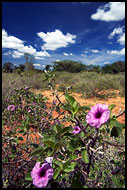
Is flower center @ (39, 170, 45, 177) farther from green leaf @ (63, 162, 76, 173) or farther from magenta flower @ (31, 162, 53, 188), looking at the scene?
green leaf @ (63, 162, 76, 173)

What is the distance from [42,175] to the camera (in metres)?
0.58

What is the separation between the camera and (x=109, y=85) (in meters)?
7.78

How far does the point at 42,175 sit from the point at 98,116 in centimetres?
37

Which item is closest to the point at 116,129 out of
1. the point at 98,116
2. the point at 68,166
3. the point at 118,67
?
the point at 98,116

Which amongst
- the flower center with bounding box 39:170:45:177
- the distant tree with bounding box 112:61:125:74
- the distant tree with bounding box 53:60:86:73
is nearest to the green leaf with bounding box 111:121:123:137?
the flower center with bounding box 39:170:45:177

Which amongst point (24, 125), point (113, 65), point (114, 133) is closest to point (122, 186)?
point (114, 133)

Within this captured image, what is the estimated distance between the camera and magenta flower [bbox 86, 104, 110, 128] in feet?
1.61

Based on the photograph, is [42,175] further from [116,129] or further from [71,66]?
[71,66]

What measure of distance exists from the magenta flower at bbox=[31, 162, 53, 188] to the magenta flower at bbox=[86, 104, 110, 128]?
30cm

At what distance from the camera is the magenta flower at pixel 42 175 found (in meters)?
0.56

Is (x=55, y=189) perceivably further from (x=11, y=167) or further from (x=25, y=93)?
(x=25, y=93)

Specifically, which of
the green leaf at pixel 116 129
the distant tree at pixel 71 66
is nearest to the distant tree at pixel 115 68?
the distant tree at pixel 71 66

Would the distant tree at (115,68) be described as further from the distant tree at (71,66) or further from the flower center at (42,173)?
the flower center at (42,173)

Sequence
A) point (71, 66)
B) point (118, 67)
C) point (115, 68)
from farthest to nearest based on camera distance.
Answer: point (71, 66)
point (115, 68)
point (118, 67)
